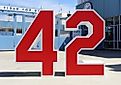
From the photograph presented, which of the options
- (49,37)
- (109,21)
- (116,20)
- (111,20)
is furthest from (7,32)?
(49,37)

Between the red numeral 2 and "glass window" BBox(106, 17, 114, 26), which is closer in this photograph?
the red numeral 2

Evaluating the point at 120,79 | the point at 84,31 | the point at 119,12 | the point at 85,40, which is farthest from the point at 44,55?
the point at 84,31

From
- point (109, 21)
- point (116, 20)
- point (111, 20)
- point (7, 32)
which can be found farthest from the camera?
point (7, 32)

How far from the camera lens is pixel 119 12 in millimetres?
38031

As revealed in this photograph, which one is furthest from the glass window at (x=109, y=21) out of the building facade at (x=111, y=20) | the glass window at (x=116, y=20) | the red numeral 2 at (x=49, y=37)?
the red numeral 2 at (x=49, y=37)

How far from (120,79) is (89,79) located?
122cm

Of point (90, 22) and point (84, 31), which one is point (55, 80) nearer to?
point (90, 22)

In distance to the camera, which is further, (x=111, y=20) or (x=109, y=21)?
(x=109, y=21)

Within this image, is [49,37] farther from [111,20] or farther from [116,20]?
[111,20]

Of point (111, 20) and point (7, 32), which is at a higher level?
point (111, 20)

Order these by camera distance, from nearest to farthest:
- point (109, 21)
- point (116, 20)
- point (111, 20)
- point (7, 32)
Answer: point (116, 20)
point (111, 20)
point (109, 21)
point (7, 32)

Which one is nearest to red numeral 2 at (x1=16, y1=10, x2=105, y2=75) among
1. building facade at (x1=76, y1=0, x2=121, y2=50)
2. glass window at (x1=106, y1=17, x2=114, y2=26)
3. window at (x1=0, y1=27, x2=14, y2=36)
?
building facade at (x1=76, y1=0, x2=121, y2=50)

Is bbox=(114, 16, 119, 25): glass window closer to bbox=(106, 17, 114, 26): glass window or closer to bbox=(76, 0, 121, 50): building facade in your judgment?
bbox=(76, 0, 121, 50): building facade

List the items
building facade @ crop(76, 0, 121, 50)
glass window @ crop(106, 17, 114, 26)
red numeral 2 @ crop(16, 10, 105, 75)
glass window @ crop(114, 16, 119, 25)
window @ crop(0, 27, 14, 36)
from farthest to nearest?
window @ crop(0, 27, 14, 36) → glass window @ crop(106, 17, 114, 26) → glass window @ crop(114, 16, 119, 25) → building facade @ crop(76, 0, 121, 50) → red numeral 2 @ crop(16, 10, 105, 75)
